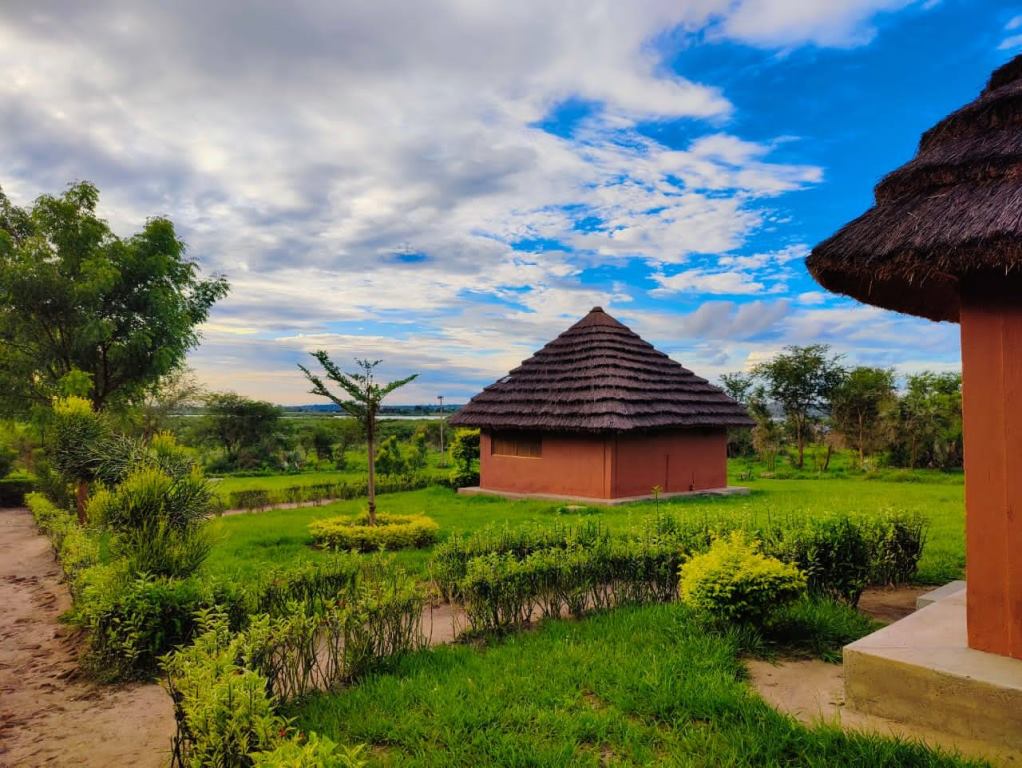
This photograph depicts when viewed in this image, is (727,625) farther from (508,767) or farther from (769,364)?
(769,364)

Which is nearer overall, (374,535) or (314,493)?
(374,535)

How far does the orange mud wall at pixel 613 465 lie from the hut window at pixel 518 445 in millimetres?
122

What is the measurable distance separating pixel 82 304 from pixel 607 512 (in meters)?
14.7

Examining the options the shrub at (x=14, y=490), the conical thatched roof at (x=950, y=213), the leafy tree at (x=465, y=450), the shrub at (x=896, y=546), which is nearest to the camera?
the conical thatched roof at (x=950, y=213)

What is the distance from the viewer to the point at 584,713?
164 inches

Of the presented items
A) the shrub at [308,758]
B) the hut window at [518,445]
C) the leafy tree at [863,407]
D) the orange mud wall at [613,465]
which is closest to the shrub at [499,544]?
the shrub at [308,758]

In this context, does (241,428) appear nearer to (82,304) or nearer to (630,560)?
(82,304)

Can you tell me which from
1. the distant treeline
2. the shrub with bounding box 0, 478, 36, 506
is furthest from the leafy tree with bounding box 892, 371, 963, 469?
the shrub with bounding box 0, 478, 36, 506

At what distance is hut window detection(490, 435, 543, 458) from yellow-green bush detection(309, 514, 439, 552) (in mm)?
6944

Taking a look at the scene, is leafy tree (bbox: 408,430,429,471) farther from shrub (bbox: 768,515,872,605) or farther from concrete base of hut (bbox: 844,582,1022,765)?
concrete base of hut (bbox: 844,582,1022,765)

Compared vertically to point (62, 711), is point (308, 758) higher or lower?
higher

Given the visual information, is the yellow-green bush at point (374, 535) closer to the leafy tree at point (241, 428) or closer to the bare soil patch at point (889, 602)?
the bare soil patch at point (889, 602)

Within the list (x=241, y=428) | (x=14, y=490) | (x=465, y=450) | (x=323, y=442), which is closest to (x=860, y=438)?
(x=465, y=450)

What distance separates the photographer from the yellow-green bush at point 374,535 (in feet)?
35.6
